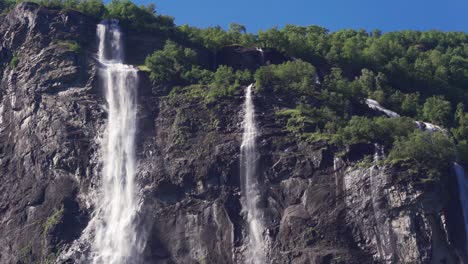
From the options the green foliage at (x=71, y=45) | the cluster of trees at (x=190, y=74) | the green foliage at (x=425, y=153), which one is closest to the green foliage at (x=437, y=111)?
the green foliage at (x=425, y=153)

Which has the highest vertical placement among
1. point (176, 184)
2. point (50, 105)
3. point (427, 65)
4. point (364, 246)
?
point (427, 65)

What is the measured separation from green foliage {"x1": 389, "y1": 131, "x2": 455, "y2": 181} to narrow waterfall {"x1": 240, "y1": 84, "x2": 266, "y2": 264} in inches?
367

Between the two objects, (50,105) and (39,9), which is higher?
(39,9)

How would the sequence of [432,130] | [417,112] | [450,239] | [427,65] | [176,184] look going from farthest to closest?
1. [427,65]
2. [417,112]
3. [432,130]
4. [176,184]
5. [450,239]

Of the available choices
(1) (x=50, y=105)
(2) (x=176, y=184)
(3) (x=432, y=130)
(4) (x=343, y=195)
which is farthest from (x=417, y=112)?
(1) (x=50, y=105)

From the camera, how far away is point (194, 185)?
2763 inches

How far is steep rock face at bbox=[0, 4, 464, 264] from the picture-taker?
6588 cm

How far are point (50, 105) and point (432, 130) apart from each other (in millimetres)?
27821

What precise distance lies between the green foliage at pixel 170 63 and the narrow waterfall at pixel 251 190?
679 cm

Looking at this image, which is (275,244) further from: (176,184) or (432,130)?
(432,130)

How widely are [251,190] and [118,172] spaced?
951cm

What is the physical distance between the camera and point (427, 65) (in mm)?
92438

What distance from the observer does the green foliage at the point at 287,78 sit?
76.9m

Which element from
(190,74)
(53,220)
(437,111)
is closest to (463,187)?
(437,111)
